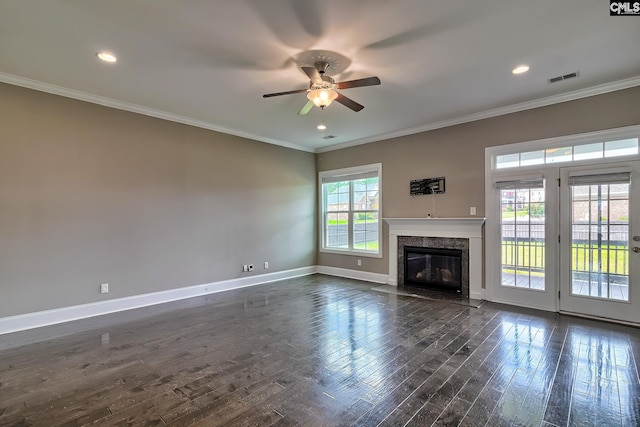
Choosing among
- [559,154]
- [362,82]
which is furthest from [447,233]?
[362,82]

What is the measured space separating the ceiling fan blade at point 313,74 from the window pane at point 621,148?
3852 mm

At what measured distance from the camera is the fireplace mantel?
499 centimetres

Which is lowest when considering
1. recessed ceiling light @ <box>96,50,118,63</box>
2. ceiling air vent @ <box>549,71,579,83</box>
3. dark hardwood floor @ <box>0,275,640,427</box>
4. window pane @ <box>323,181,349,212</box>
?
dark hardwood floor @ <box>0,275,640,427</box>

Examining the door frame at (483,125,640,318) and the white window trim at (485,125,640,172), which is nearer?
the white window trim at (485,125,640,172)

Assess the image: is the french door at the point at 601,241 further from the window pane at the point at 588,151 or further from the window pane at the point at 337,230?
the window pane at the point at 337,230

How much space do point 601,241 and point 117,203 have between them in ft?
21.8

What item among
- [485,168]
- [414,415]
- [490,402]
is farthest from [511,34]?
[414,415]

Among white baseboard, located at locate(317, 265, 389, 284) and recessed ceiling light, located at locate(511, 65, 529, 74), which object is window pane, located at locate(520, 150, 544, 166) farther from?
white baseboard, located at locate(317, 265, 389, 284)

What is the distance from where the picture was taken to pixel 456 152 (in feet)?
17.2

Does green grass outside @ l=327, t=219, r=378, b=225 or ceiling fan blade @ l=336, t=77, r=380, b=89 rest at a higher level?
ceiling fan blade @ l=336, t=77, r=380, b=89

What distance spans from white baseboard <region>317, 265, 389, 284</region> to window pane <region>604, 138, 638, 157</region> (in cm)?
385

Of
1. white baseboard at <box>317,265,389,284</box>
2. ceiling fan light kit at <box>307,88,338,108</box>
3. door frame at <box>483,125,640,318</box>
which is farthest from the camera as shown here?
white baseboard at <box>317,265,389,284</box>

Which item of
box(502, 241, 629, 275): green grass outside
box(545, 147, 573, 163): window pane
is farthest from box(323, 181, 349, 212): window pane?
box(545, 147, 573, 163): window pane

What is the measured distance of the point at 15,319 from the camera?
3.67 metres
